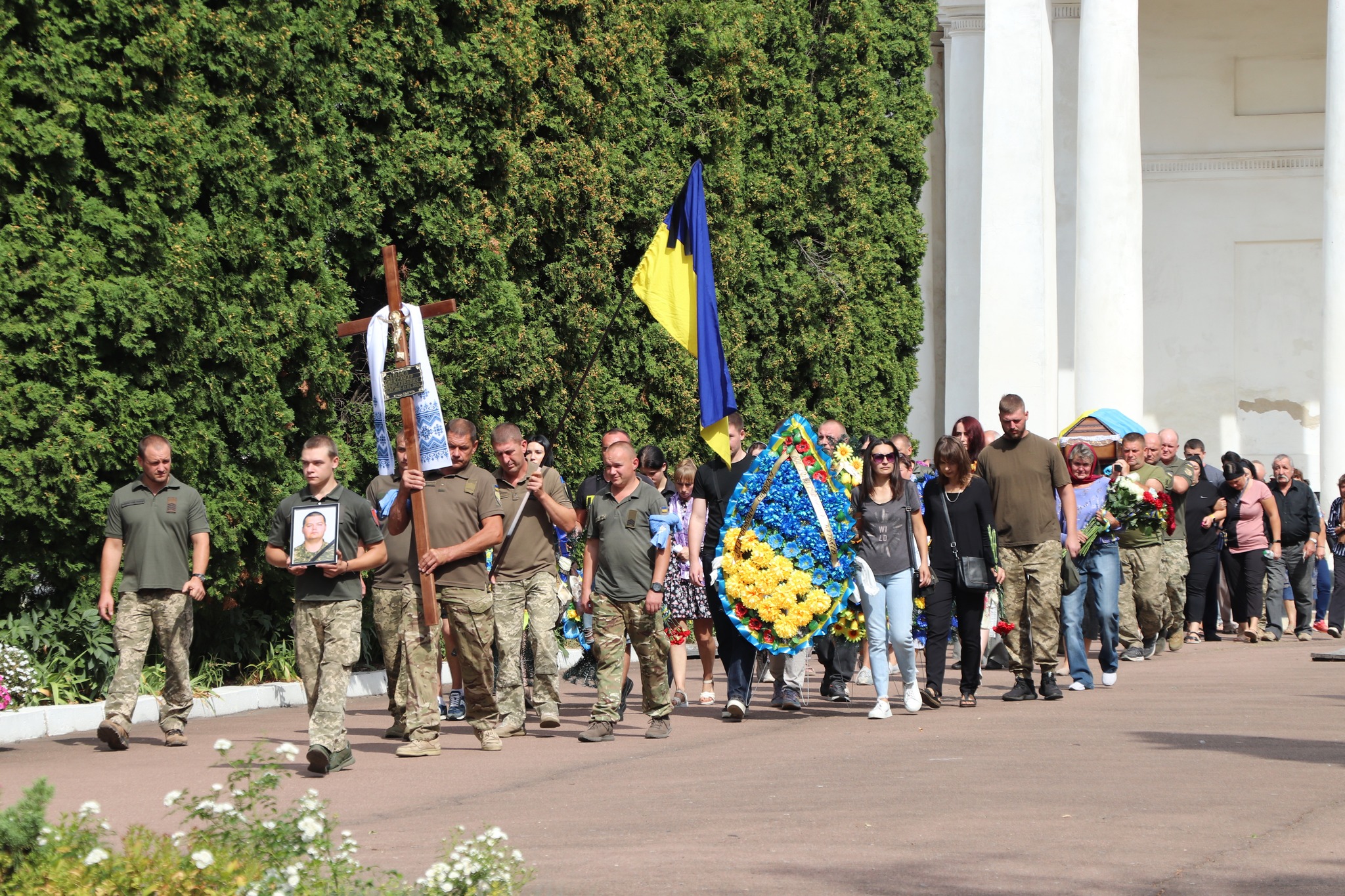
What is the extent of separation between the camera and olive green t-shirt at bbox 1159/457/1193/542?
688 inches

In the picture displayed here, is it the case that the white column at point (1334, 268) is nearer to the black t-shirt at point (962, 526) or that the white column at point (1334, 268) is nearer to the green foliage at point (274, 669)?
the black t-shirt at point (962, 526)

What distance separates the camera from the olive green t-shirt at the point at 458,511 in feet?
35.7

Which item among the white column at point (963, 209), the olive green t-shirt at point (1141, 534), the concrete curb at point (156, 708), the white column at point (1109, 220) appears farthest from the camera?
the white column at point (963, 209)

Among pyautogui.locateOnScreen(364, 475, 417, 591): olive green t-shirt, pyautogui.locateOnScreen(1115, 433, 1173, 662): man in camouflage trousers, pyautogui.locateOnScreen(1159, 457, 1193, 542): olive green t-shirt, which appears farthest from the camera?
pyautogui.locateOnScreen(1159, 457, 1193, 542): olive green t-shirt

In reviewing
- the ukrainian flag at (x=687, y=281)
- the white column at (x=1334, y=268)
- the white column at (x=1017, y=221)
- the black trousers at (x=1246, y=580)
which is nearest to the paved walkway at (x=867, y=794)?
the ukrainian flag at (x=687, y=281)

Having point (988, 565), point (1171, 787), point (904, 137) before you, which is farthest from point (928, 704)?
point (904, 137)

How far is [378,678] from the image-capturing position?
51.0 feet

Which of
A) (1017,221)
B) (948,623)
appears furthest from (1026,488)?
(1017,221)

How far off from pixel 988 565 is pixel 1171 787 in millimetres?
4336

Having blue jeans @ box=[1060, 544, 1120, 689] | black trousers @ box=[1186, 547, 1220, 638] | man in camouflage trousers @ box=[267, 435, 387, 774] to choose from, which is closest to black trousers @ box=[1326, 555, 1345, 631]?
black trousers @ box=[1186, 547, 1220, 638]

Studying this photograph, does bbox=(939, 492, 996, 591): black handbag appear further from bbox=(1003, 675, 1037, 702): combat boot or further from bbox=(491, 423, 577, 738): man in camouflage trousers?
bbox=(491, 423, 577, 738): man in camouflage trousers

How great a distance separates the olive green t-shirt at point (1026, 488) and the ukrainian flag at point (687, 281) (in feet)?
7.03

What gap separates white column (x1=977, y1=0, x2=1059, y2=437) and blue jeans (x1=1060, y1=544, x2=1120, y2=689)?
10.2m

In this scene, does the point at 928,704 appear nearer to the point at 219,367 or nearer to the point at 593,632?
the point at 593,632
